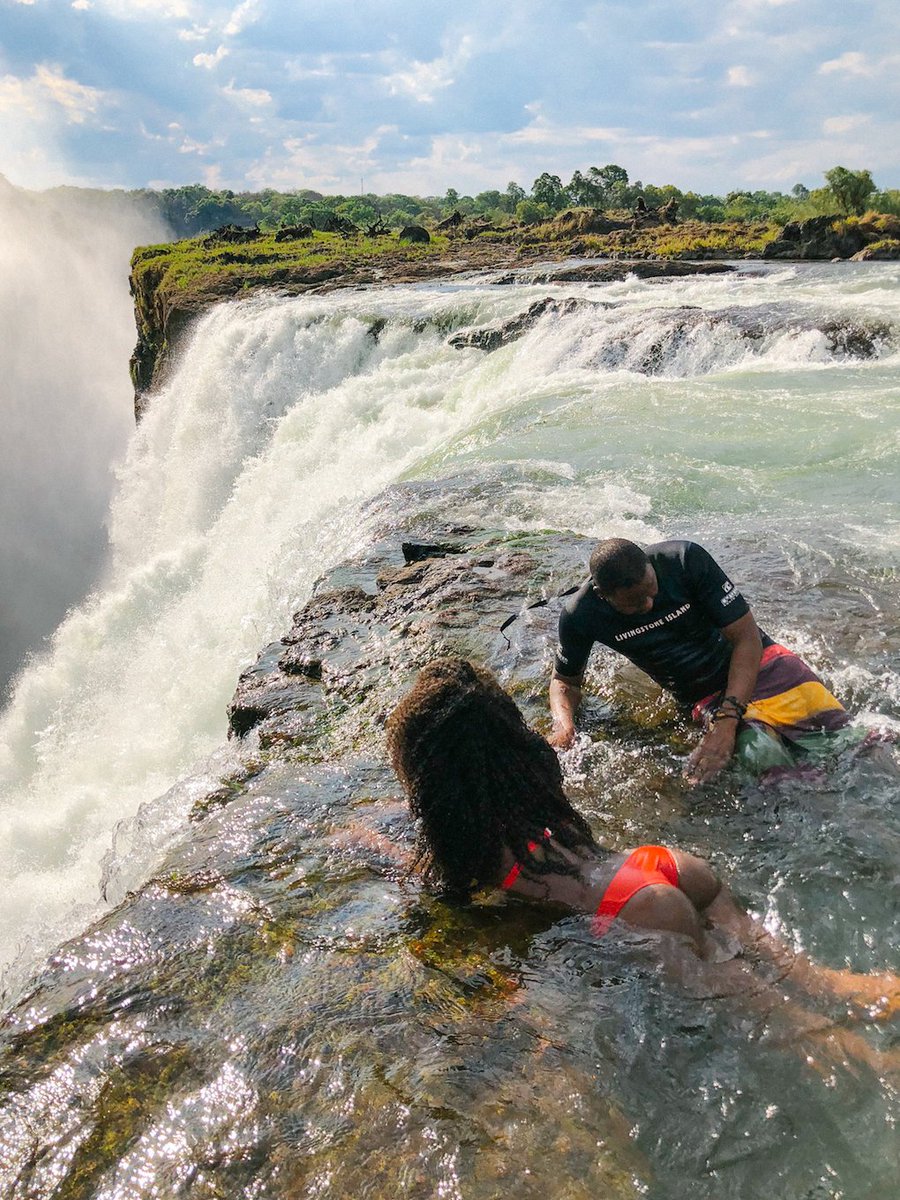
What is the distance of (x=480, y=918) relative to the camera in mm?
2885

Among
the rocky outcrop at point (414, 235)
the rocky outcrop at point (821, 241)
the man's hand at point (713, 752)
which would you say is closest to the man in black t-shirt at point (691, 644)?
the man's hand at point (713, 752)

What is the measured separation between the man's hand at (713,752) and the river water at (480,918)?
75mm

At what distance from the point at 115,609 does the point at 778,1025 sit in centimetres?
1085

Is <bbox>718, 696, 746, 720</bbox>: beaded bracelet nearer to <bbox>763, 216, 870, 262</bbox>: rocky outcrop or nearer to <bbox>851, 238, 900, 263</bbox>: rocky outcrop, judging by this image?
<bbox>851, 238, 900, 263</bbox>: rocky outcrop

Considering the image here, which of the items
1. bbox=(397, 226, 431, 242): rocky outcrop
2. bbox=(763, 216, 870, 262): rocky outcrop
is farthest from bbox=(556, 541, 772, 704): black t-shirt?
bbox=(397, 226, 431, 242): rocky outcrop

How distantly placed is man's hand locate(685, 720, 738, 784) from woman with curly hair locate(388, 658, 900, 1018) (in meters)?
0.86

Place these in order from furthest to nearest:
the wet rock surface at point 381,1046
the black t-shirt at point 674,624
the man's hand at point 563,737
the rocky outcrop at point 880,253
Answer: the rocky outcrop at point 880,253 → the man's hand at point 563,737 → the black t-shirt at point 674,624 → the wet rock surface at point 381,1046

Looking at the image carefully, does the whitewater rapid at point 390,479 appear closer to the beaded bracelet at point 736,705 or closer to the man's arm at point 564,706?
the beaded bracelet at point 736,705

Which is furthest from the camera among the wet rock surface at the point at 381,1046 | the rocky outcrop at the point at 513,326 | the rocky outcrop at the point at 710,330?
the rocky outcrop at the point at 513,326

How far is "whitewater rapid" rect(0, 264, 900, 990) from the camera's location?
697 centimetres

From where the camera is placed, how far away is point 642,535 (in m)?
6.75

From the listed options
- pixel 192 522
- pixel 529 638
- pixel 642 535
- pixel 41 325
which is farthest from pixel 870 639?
pixel 41 325

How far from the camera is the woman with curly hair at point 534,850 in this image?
2.56 meters

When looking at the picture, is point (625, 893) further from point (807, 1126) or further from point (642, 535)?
point (642, 535)
